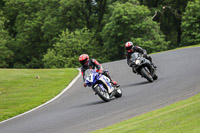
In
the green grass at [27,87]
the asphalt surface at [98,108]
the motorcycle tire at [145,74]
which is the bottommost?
the green grass at [27,87]

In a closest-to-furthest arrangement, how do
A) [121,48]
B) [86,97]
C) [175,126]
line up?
[175,126]
[86,97]
[121,48]

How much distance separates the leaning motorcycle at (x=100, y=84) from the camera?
12.9m

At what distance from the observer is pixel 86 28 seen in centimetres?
5641

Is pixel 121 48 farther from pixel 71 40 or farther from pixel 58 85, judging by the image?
pixel 58 85

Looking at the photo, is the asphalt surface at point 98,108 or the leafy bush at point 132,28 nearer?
the asphalt surface at point 98,108

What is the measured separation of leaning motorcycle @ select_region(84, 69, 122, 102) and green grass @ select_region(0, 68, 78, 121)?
343 cm

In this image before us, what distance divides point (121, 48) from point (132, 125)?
Result: 1730 inches

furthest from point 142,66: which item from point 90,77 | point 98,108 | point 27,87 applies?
point 27,87

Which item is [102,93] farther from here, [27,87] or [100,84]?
[27,87]

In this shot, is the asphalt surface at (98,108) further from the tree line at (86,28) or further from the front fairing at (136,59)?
the tree line at (86,28)

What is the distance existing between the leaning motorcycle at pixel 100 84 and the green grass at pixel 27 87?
3428 millimetres

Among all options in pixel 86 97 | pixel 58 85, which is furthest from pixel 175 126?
pixel 58 85

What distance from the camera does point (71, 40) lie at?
54188 millimetres

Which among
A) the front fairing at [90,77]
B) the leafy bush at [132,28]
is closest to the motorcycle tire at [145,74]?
the front fairing at [90,77]
